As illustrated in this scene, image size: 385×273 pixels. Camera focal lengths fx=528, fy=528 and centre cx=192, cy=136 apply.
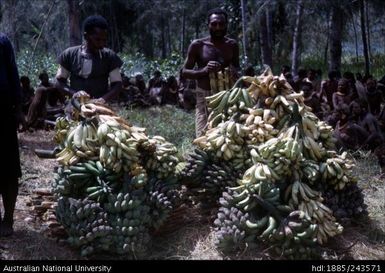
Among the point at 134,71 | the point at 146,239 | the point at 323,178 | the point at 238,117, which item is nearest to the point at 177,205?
the point at 146,239

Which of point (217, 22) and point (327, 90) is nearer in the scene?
point (217, 22)

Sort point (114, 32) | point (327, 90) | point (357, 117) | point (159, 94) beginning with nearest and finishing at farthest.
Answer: point (357, 117)
point (327, 90)
point (159, 94)
point (114, 32)

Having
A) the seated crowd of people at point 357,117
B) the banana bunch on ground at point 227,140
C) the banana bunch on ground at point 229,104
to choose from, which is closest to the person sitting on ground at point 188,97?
the seated crowd of people at point 357,117

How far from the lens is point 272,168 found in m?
→ 3.56

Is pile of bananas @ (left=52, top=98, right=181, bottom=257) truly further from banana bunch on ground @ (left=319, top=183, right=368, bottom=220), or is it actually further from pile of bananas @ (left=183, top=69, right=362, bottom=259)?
banana bunch on ground @ (left=319, top=183, right=368, bottom=220)

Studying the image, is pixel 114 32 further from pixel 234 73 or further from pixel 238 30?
pixel 234 73

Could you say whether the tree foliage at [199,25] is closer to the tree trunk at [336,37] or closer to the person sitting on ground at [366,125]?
the tree trunk at [336,37]

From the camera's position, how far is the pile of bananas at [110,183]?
342 cm

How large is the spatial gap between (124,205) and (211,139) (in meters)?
0.93

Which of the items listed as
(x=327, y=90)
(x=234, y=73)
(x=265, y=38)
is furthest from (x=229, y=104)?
(x=265, y=38)

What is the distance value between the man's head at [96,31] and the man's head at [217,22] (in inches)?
45.3

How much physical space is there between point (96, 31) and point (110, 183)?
1335mm

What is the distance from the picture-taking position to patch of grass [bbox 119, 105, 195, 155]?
7412 mm

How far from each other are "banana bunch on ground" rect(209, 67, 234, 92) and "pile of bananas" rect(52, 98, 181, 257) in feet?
4.10
